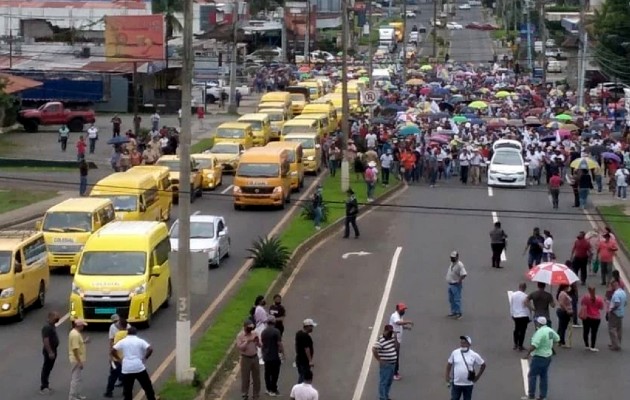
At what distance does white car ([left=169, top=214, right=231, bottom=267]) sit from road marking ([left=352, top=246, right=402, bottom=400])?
172 inches

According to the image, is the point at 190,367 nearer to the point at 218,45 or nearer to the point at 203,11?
the point at 218,45

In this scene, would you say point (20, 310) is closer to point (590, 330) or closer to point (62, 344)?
point (62, 344)

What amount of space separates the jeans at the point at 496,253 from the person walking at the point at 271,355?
13910 millimetres

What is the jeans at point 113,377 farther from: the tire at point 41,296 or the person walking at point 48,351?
the tire at point 41,296

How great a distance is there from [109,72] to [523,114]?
22920 mm

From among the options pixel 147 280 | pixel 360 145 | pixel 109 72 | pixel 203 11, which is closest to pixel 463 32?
pixel 203 11

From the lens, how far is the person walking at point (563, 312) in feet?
90.8

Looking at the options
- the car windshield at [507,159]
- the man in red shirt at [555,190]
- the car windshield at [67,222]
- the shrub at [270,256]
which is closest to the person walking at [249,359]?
A: the shrub at [270,256]

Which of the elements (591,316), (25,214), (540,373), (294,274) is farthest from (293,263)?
(540,373)

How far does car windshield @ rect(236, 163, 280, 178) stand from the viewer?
47719 mm

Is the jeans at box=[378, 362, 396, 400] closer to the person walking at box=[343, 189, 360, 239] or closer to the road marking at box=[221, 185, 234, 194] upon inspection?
the person walking at box=[343, 189, 360, 239]

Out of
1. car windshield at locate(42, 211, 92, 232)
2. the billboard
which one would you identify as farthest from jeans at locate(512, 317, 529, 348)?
the billboard

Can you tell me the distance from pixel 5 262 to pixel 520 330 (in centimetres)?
1036

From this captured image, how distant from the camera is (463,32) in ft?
561
